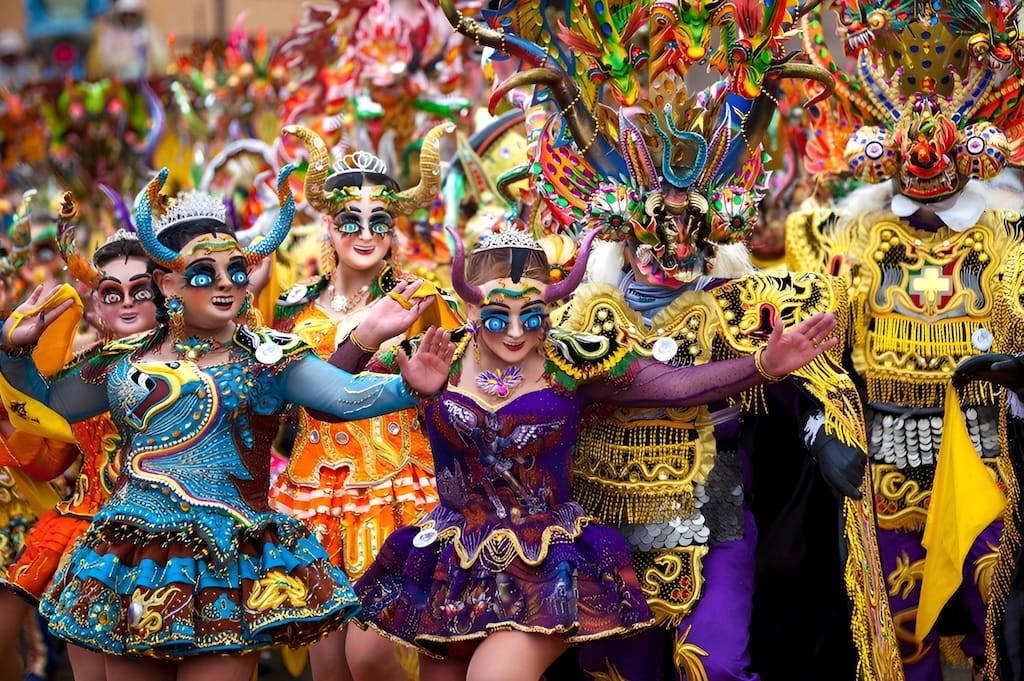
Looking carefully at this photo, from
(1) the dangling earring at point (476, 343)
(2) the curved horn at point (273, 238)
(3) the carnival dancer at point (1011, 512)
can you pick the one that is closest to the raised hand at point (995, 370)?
(3) the carnival dancer at point (1011, 512)

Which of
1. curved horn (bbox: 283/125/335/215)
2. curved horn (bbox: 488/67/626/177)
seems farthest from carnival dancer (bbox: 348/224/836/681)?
curved horn (bbox: 283/125/335/215)

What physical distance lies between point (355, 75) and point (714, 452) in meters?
4.91

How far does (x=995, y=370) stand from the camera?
5.29 m

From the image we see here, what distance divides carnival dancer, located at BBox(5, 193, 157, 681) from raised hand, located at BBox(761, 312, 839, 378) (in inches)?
83.6

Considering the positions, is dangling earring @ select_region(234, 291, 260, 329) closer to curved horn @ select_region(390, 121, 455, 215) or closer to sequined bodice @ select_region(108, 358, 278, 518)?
sequined bodice @ select_region(108, 358, 278, 518)

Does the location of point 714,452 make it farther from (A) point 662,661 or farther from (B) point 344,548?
(B) point 344,548

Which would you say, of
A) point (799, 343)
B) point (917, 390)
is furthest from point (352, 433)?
point (917, 390)

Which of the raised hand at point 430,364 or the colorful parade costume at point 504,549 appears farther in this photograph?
the colorful parade costume at point 504,549

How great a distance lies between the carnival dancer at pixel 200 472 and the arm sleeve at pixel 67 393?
0.02m

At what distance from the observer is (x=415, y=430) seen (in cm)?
639

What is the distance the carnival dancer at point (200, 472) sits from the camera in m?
4.86

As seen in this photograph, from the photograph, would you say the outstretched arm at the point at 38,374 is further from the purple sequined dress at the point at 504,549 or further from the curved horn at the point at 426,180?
the curved horn at the point at 426,180

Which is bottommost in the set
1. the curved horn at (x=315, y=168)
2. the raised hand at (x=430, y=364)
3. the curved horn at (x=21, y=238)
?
the raised hand at (x=430, y=364)

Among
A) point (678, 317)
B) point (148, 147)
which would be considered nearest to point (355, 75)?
point (148, 147)
